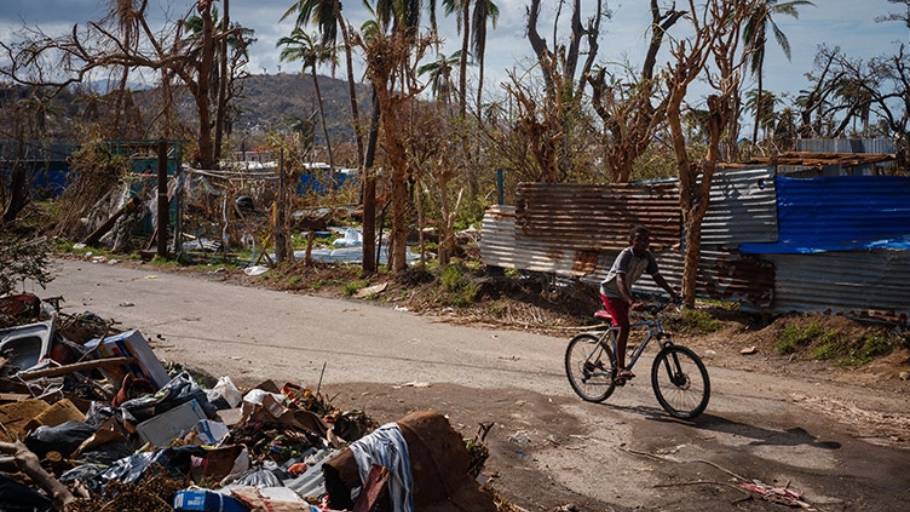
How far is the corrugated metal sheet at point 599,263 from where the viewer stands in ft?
39.8

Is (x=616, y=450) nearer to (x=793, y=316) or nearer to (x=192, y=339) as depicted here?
(x=793, y=316)

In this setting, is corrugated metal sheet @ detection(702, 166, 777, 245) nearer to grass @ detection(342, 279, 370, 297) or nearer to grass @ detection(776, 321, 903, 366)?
grass @ detection(776, 321, 903, 366)

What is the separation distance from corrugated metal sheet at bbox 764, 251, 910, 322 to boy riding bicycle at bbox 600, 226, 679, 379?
3.55m

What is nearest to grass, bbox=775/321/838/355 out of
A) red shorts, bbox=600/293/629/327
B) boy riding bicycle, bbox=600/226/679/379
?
boy riding bicycle, bbox=600/226/679/379

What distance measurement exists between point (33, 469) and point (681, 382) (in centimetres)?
557

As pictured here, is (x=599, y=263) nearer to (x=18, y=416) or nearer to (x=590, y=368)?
(x=590, y=368)

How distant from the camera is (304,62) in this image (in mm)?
55875

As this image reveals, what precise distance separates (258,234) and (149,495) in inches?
624

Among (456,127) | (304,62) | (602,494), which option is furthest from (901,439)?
(304,62)

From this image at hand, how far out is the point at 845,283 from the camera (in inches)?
441

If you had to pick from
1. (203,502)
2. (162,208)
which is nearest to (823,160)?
(203,502)

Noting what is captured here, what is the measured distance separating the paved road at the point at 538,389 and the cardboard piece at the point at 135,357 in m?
1.75

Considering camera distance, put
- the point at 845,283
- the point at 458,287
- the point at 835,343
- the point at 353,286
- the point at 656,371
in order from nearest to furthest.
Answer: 1. the point at 656,371
2. the point at 835,343
3. the point at 845,283
4. the point at 458,287
5. the point at 353,286

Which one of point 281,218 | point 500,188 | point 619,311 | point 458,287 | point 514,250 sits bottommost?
point 458,287
